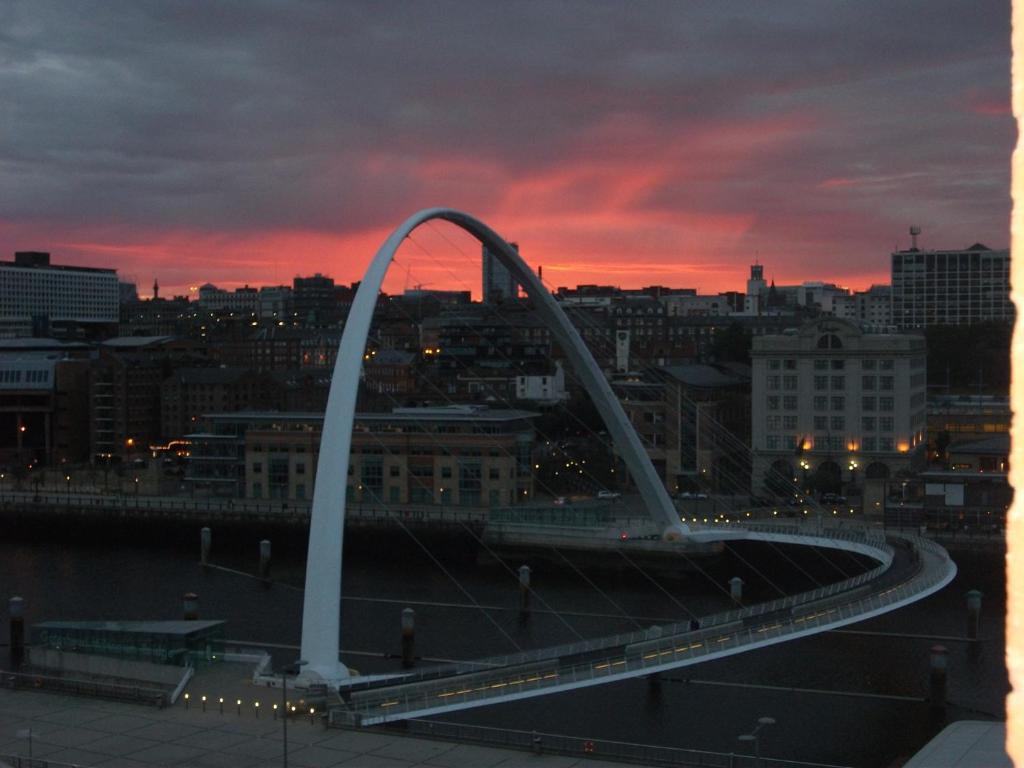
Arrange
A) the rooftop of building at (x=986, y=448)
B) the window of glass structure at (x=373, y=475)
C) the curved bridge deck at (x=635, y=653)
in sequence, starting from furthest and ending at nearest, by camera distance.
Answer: the window of glass structure at (x=373, y=475) → the rooftop of building at (x=986, y=448) → the curved bridge deck at (x=635, y=653)

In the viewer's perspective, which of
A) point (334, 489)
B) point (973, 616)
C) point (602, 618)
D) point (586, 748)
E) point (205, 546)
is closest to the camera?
point (586, 748)

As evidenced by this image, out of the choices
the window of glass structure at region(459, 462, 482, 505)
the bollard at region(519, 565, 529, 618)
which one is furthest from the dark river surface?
the window of glass structure at region(459, 462, 482, 505)

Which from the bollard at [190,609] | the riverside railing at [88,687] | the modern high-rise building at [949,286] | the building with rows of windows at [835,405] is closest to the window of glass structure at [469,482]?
the building with rows of windows at [835,405]

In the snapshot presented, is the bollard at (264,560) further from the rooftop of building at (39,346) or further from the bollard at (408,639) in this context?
the rooftop of building at (39,346)

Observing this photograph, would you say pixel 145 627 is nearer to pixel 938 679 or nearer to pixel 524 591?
pixel 524 591

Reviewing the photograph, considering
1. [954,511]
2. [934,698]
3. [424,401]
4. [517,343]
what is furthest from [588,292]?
[934,698]

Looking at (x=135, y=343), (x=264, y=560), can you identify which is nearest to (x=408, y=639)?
(x=264, y=560)

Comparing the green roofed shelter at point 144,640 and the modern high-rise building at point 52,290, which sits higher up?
the modern high-rise building at point 52,290
